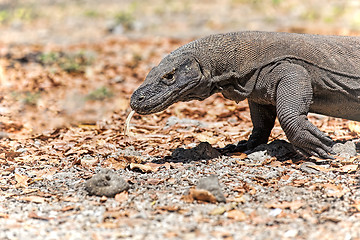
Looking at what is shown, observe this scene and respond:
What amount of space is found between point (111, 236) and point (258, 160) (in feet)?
7.89

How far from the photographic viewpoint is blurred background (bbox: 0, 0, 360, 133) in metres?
8.86

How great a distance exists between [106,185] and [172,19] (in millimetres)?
14571

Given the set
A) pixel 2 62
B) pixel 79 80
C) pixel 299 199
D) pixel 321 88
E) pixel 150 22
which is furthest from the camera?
pixel 150 22

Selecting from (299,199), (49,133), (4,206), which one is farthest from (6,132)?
(299,199)

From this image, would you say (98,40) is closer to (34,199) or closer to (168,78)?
(168,78)

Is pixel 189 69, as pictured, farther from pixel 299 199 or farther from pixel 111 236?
pixel 111 236

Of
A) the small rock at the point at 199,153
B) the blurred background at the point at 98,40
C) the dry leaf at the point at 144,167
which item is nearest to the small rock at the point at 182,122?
the blurred background at the point at 98,40

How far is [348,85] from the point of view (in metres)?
5.42

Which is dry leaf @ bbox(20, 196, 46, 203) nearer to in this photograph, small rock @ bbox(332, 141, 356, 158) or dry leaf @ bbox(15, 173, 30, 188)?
dry leaf @ bbox(15, 173, 30, 188)

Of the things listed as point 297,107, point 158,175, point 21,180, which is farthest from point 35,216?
point 297,107

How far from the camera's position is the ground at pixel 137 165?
12.3 ft

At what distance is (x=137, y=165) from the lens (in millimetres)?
5219

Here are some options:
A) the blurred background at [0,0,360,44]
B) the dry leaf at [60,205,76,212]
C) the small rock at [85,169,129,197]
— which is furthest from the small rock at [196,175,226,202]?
the blurred background at [0,0,360,44]

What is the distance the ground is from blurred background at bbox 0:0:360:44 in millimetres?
1935
